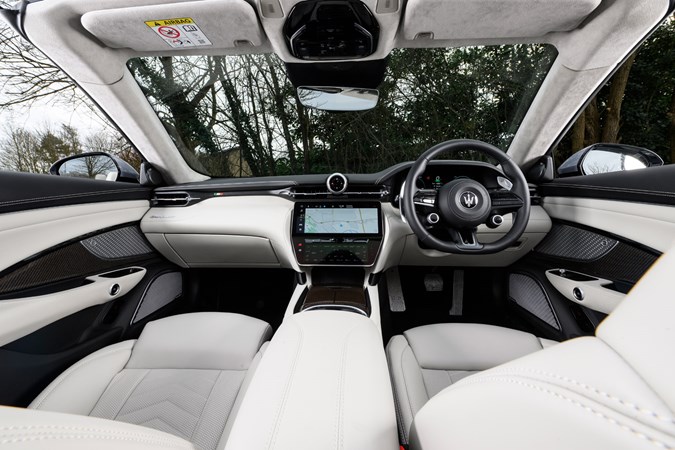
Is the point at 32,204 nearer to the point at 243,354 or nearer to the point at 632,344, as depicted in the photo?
the point at 243,354

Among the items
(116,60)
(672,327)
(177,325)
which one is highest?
(116,60)

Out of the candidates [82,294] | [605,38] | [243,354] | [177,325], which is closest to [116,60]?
[82,294]

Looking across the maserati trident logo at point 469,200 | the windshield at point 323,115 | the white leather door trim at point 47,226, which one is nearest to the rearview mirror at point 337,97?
the windshield at point 323,115

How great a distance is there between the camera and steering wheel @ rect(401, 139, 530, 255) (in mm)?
1444

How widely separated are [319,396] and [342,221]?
4.09ft

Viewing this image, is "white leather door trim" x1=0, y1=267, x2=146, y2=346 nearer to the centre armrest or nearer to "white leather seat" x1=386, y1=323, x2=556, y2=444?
the centre armrest

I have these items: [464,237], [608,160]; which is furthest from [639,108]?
[464,237]

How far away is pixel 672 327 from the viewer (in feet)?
1.16

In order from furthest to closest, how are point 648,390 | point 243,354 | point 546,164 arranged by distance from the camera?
1. point 546,164
2. point 243,354
3. point 648,390

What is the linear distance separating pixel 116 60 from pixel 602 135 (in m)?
8.51

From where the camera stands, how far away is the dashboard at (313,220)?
1.79 meters

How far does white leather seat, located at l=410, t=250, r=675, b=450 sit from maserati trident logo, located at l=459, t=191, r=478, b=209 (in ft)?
3.51

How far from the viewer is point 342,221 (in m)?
1.81

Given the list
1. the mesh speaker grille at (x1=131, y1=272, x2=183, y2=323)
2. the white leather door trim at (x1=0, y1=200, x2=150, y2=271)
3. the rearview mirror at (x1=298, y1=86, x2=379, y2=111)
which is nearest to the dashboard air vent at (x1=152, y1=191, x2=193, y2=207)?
the white leather door trim at (x1=0, y1=200, x2=150, y2=271)
